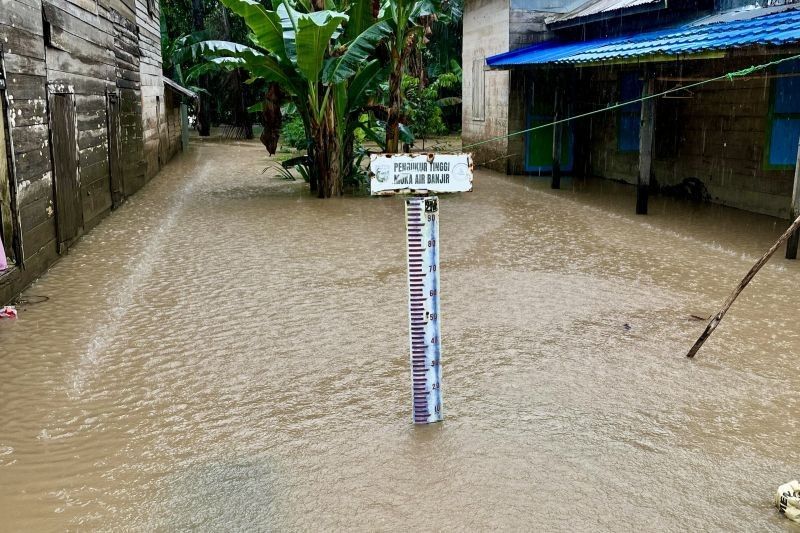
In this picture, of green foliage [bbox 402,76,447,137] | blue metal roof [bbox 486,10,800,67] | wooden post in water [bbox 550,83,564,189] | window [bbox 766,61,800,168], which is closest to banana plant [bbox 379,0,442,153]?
blue metal roof [bbox 486,10,800,67]

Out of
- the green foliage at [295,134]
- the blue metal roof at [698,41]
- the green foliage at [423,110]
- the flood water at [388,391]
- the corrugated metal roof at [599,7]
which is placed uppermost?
the corrugated metal roof at [599,7]

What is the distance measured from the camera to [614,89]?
16312 mm

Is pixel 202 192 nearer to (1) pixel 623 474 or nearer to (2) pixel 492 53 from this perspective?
(2) pixel 492 53

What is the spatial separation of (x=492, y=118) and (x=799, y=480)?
15.4 m

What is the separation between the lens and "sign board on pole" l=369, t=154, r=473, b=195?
14.4ft

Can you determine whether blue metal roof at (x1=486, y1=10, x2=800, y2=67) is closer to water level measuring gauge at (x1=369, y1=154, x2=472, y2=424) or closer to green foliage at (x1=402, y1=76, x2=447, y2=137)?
water level measuring gauge at (x1=369, y1=154, x2=472, y2=424)

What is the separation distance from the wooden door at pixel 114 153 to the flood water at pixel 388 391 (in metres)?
2.94

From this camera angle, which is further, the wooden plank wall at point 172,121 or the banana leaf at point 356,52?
the wooden plank wall at point 172,121

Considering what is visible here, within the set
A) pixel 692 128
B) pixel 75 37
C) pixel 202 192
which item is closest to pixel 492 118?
pixel 692 128

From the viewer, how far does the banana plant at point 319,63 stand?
40.2 ft

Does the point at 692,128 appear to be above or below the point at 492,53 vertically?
below

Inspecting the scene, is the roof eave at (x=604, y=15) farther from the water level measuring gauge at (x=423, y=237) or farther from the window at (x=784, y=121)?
the water level measuring gauge at (x=423, y=237)

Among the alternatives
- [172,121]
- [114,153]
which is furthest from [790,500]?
[172,121]

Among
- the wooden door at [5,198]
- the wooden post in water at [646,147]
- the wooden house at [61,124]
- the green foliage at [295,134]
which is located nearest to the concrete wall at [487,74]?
the green foliage at [295,134]
